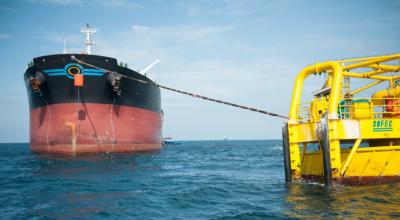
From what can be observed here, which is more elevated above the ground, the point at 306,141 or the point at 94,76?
the point at 94,76

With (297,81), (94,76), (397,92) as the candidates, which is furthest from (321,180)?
(94,76)

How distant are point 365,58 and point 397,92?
165 inches

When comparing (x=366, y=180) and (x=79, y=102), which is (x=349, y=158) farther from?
(x=79, y=102)

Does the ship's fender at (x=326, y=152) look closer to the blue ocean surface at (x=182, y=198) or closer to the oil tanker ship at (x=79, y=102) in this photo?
the blue ocean surface at (x=182, y=198)

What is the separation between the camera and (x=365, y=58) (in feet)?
45.2

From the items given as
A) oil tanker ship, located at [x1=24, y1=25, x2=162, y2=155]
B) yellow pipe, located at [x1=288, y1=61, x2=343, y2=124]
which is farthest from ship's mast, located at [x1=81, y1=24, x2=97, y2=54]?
yellow pipe, located at [x1=288, y1=61, x2=343, y2=124]

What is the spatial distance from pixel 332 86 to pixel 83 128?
1981 cm

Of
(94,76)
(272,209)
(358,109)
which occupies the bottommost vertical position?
(272,209)

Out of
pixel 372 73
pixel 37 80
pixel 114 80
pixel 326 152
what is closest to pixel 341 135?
pixel 326 152

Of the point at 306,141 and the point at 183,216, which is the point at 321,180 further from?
the point at 183,216

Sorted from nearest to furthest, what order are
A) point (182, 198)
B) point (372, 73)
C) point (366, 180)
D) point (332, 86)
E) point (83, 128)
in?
point (182, 198)
point (332, 86)
point (366, 180)
point (372, 73)
point (83, 128)

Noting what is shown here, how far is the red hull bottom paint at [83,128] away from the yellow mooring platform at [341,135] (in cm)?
1716

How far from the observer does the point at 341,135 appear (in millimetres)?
12234

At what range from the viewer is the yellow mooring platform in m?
12.3
